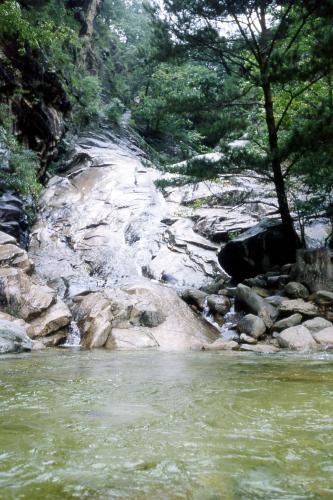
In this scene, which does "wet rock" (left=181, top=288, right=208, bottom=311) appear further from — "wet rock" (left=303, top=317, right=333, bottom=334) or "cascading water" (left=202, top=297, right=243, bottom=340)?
"wet rock" (left=303, top=317, right=333, bottom=334)

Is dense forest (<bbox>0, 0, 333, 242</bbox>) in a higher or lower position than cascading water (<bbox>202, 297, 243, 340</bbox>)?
higher

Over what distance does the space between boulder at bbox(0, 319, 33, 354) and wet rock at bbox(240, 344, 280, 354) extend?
3.78 meters

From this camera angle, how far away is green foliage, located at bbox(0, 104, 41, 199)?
535 inches

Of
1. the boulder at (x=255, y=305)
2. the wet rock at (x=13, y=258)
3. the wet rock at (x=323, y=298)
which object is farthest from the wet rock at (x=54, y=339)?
the wet rock at (x=323, y=298)

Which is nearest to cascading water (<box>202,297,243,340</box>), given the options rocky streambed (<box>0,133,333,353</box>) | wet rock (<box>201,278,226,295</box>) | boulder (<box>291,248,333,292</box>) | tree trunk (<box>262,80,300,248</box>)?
rocky streambed (<box>0,133,333,353</box>)

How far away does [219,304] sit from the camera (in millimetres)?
9992

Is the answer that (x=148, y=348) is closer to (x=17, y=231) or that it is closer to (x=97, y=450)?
(x=97, y=450)

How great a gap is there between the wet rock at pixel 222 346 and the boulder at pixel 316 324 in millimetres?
1539

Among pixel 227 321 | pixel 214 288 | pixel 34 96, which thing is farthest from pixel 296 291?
pixel 34 96

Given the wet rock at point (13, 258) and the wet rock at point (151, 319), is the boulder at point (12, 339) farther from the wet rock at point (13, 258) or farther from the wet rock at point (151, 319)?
the wet rock at point (13, 258)

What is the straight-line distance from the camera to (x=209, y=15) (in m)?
10.6

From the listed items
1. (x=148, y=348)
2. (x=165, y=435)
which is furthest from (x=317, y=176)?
(x=165, y=435)

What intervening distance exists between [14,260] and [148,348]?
4.65 metres

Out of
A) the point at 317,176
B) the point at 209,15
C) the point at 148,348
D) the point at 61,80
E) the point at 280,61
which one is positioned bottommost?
the point at 148,348
